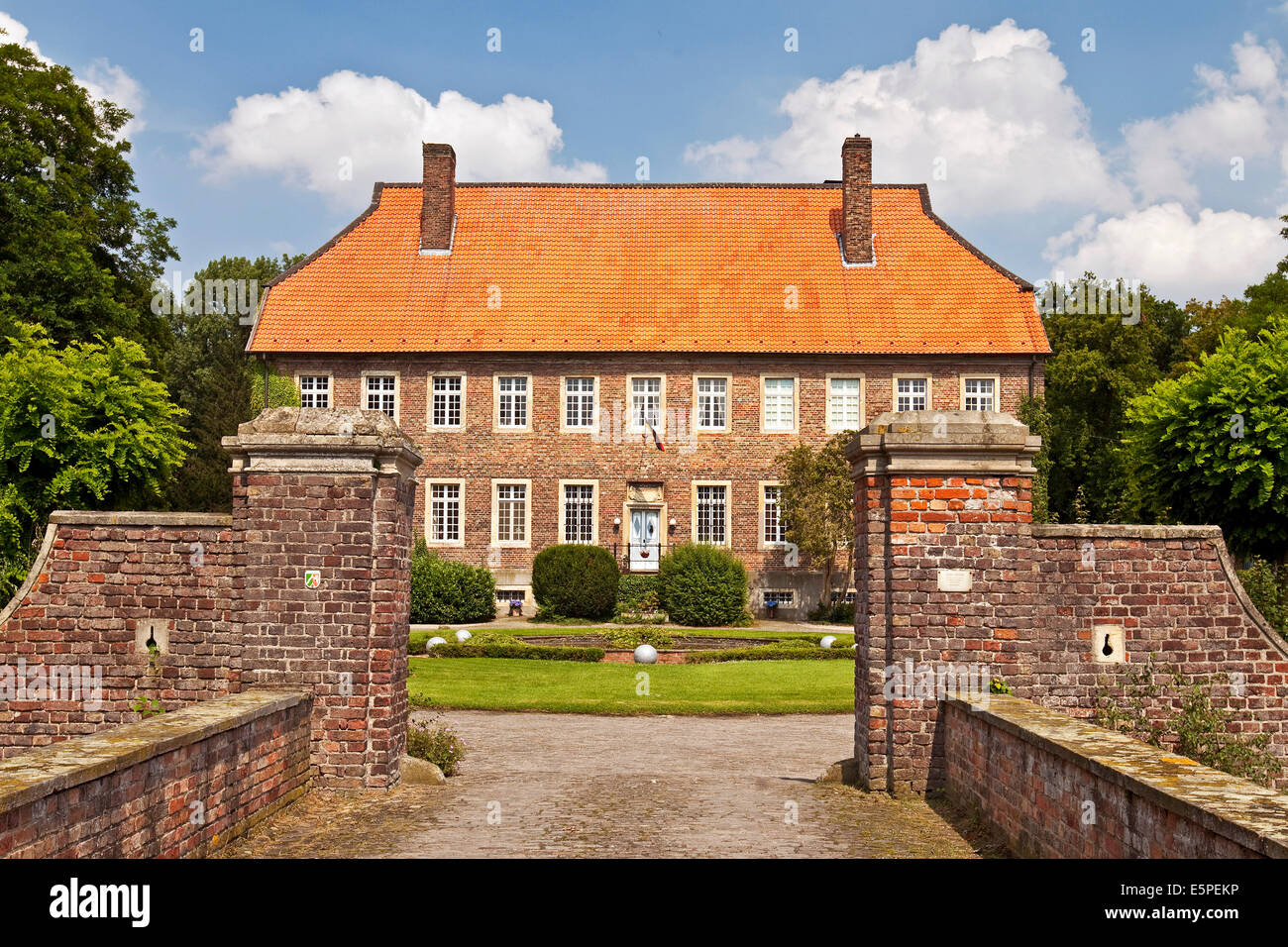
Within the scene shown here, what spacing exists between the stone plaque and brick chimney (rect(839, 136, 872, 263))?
28.8 m

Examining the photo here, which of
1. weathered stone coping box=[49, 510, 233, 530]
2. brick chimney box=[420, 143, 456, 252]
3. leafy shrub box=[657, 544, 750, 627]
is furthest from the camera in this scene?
brick chimney box=[420, 143, 456, 252]

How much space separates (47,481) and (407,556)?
55.4 feet

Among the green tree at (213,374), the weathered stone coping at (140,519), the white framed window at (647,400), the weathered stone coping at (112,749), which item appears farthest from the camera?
the green tree at (213,374)

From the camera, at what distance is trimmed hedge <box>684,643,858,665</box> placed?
21.6m

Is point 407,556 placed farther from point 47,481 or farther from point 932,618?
point 47,481

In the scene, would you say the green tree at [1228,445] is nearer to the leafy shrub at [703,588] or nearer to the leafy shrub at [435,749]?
the leafy shrub at [703,588]

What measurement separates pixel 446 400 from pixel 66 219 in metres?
10.9

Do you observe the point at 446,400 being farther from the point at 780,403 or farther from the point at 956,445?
the point at 956,445

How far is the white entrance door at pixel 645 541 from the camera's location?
3312 centimetres

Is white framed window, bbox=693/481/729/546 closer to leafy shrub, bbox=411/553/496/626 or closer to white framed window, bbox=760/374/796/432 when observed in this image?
white framed window, bbox=760/374/796/432

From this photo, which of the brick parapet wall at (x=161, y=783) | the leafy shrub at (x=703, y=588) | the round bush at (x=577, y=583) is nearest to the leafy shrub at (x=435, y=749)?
the brick parapet wall at (x=161, y=783)

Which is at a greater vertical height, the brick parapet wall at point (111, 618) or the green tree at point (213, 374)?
the green tree at point (213, 374)

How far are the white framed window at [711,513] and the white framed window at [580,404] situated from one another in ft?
11.8

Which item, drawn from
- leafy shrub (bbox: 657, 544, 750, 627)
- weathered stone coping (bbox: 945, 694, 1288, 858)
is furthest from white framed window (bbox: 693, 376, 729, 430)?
weathered stone coping (bbox: 945, 694, 1288, 858)
